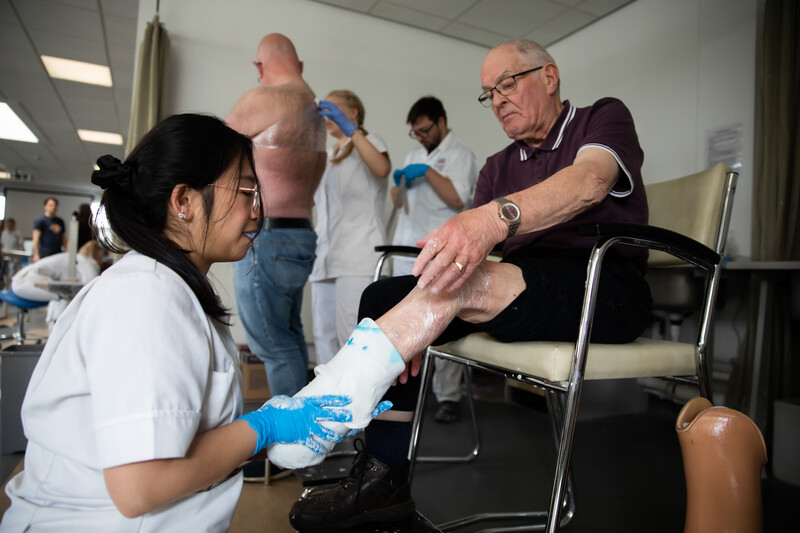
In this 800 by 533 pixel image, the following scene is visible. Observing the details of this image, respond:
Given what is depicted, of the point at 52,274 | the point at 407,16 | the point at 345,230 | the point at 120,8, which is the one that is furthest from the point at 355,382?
the point at 120,8

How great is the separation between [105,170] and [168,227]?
4.4 inches

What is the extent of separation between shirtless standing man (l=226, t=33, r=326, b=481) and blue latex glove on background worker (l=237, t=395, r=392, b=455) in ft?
3.14

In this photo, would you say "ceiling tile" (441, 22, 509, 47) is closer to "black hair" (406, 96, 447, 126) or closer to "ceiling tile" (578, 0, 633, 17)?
"ceiling tile" (578, 0, 633, 17)

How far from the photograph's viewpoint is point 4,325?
5559mm

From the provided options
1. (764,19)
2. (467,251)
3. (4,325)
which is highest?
(764,19)

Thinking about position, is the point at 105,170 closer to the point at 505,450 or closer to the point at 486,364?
the point at 486,364

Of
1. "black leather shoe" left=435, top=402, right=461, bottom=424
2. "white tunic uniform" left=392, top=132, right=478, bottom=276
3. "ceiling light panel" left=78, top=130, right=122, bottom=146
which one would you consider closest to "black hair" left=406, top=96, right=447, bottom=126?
"white tunic uniform" left=392, top=132, right=478, bottom=276

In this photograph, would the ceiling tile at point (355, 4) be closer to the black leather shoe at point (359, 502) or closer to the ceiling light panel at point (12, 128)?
the black leather shoe at point (359, 502)

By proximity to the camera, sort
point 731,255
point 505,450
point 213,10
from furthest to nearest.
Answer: point 213,10 → point 731,255 → point 505,450

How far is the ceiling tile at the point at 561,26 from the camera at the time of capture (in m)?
3.56

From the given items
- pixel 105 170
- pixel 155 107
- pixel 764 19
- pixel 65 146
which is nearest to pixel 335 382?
pixel 105 170

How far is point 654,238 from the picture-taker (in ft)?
3.00

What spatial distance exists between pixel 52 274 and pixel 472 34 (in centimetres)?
362

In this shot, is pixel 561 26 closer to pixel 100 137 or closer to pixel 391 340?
pixel 391 340
